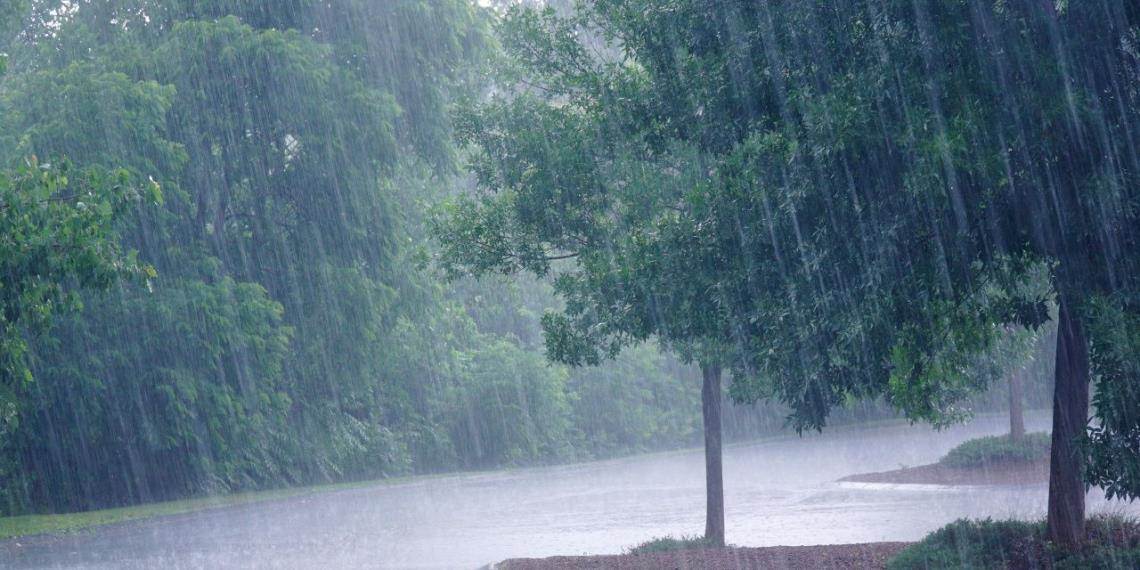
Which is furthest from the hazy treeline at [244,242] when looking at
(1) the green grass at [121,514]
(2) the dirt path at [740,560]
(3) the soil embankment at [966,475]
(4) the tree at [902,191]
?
→ (4) the tree at [902,191]

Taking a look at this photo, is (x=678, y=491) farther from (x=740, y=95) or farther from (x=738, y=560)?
(x=740, y=95)

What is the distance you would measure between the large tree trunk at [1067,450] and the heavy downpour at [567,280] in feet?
0.09

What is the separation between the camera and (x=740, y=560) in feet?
38.5

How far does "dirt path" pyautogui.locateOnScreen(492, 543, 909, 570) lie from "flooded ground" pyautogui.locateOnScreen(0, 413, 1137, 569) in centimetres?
230


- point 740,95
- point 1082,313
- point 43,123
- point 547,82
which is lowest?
point 1082,313

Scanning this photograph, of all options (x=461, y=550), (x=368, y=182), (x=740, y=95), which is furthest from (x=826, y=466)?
(x=740, y=95)

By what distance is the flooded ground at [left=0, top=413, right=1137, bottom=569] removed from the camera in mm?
15602

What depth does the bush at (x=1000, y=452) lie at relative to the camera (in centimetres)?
2295

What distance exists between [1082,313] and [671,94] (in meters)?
3.91

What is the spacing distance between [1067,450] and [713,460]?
17.5ft

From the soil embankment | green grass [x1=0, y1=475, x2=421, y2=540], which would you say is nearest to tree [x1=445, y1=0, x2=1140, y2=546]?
the soil embankment

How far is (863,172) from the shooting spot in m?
7.70

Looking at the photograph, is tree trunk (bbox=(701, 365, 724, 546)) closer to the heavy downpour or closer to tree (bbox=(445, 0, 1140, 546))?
the heavy downpour

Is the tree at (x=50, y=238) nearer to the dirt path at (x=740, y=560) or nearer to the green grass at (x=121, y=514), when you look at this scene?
the dirt path at (x=740, y=560)
